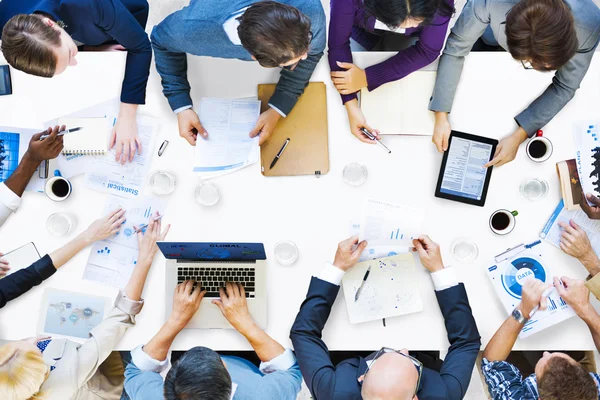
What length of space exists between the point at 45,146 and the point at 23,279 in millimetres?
441

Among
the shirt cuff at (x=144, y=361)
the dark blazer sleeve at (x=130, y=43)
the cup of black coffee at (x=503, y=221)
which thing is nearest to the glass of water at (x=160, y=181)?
the dark blazer sleeve at (x=130, y=43)

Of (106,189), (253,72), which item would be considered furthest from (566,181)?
(106,189)

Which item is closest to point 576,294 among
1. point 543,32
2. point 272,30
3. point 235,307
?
point 543,32

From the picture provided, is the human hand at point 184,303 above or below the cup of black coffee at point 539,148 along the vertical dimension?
below

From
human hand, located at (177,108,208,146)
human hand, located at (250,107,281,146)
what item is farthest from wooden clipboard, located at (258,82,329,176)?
human hand, located at (177,108,208,146)

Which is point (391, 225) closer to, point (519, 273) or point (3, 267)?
point (519, 273)

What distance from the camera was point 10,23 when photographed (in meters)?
1.56

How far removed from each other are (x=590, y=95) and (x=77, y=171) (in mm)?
1738

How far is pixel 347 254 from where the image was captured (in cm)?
170

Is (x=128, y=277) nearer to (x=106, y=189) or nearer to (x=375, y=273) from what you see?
(x=106, y=189)

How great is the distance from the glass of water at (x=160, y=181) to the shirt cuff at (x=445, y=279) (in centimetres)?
91

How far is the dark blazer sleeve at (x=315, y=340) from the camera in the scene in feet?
5.43

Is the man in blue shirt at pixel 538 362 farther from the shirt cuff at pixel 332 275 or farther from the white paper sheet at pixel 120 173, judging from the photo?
the white paper sheet at pixel 120 173

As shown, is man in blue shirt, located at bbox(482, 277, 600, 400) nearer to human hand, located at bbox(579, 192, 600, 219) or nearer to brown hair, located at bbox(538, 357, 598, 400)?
brown hair, located at bbox(538, 357, 598, 400)
